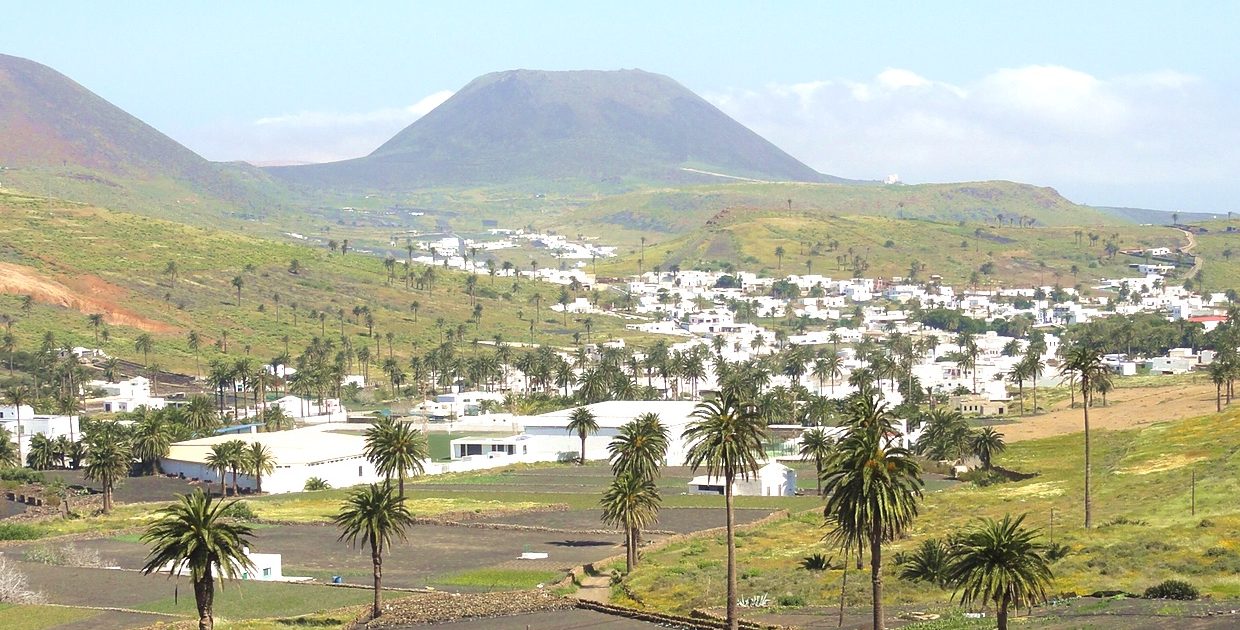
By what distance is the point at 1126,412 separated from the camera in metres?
116

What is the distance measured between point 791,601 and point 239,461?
48008 millimetres

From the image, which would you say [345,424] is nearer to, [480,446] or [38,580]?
[480,446]

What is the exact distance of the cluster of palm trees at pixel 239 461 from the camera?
300ft

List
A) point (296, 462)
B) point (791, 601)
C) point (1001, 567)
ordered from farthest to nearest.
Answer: point (296, 462), point (791, 601), point (1001, 567)

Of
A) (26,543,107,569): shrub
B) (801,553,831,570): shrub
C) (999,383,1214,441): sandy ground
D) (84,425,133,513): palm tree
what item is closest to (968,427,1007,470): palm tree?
(999,383,1214,441): sandy ground

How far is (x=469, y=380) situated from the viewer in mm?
165750

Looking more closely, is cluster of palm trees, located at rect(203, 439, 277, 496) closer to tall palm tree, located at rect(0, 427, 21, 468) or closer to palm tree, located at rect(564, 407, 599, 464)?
tall palm tree, located at rect(0, 427, 21, 468)

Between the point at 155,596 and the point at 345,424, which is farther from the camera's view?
the point at 345,424

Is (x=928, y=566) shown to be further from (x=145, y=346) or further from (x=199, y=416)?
(x=145, y=346)

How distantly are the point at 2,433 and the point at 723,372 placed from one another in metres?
65.0

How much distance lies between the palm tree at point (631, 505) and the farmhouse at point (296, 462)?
1300 inches

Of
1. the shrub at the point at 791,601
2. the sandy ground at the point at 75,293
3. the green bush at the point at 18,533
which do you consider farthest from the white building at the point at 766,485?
the sandy ground at the point at 75,293

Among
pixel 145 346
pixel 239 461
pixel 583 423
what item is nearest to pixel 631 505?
pixel 239 461

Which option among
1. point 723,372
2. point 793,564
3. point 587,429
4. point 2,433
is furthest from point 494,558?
point 723,372
